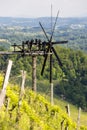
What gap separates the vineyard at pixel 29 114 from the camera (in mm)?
17047

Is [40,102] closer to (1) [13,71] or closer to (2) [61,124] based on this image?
(2) [61,124]

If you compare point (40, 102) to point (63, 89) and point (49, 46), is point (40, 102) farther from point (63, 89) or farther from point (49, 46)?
point (63, 89)

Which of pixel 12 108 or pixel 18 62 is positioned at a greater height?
pixel 12 108

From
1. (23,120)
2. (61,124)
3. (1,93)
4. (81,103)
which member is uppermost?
(1,93)

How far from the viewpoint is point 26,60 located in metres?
144

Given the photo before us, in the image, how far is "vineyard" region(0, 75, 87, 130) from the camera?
17.0 meters

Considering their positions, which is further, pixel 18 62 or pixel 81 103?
pixel 18 62

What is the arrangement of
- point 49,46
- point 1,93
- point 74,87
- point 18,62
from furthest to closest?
point 18,62 → point 74,87 → point 49,46 → point 1,93

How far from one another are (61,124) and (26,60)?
121750 millimetres

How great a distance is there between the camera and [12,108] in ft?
61.2

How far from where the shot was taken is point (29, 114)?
19.1m

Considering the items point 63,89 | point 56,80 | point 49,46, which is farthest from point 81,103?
point 49,46

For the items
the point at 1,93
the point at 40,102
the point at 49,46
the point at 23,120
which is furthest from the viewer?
the point at 49,46

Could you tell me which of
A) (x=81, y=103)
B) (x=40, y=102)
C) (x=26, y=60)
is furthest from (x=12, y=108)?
(x=26, y=60)
